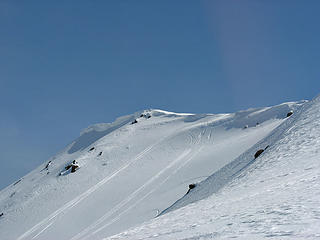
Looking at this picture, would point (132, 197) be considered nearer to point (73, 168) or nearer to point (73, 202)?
point (73, 202)

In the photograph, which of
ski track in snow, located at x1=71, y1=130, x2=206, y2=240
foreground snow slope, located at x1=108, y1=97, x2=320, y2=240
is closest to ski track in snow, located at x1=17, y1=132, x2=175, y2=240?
ski track in snow, located at x1=71, y1=130, x2=206, y2=240

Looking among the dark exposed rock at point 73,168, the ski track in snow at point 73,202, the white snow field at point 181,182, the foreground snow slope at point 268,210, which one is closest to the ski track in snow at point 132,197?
the white snow field at point 181,182

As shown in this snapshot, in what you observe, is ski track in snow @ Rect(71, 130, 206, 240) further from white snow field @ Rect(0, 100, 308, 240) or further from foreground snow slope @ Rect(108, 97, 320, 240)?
foreground snow slope @ Rect(108, 97, 320, 240)

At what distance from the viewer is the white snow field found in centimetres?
819

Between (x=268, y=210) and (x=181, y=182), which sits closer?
(x=268, y=210)

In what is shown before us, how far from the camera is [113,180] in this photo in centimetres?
3594

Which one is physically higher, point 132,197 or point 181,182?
point 132,197

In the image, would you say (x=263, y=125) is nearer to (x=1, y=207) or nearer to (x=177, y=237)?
(x=1, y=207)

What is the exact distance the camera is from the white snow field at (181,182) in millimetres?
8188

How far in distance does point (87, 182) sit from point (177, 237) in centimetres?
3121

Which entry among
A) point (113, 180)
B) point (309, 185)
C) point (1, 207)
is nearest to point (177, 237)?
point (309, 185)

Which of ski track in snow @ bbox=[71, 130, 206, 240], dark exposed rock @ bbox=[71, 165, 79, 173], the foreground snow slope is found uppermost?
dark exposed rock @ bbox=[71, 165, 79, 173]

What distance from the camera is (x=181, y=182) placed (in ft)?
98.0

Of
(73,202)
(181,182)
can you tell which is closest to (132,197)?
(181,182)
